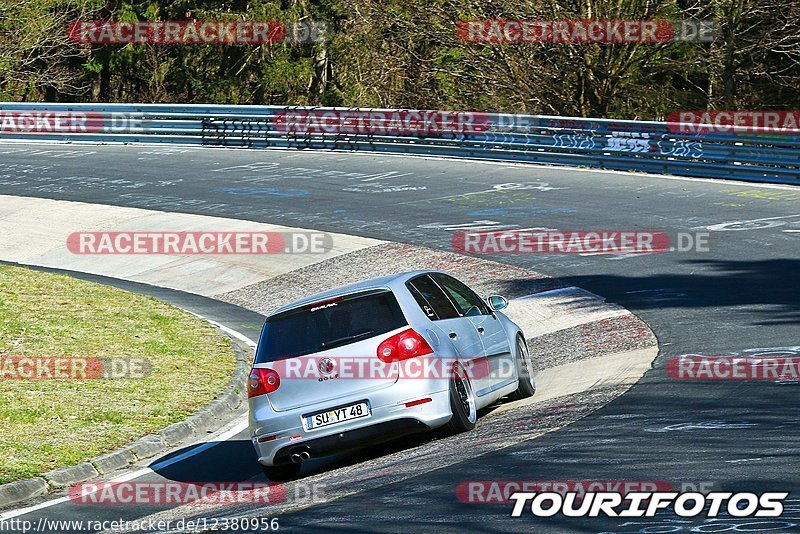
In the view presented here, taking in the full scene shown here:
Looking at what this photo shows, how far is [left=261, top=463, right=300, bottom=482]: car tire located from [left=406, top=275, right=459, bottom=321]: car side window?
A: 1.69 meters

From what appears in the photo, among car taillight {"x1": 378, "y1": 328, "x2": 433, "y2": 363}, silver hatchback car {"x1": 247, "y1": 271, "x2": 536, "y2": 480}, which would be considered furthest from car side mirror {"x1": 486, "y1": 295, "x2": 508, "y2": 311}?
car taillight {"x1": 378, "y1": 328, "x2": 433, "y2": 363}

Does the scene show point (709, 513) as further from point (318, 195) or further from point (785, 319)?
point (318, 195)

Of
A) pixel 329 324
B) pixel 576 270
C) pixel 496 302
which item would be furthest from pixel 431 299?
pixel 576 270

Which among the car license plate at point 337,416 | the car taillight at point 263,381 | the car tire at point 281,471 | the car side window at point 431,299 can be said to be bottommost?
the car tire at point 281,471

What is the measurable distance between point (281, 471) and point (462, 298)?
8.56ft


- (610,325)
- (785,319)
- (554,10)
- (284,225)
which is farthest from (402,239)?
(554,10)

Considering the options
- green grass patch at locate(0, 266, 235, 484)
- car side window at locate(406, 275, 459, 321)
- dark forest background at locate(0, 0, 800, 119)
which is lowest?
green grass patch at locate(0, 266, 235, 484)

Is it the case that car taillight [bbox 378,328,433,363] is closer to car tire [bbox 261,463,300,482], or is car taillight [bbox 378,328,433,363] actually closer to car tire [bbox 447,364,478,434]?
car tire [bbox 447,364,478,434]

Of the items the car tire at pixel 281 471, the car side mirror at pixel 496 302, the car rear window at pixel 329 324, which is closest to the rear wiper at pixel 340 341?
the car rear window at pixel 329 324

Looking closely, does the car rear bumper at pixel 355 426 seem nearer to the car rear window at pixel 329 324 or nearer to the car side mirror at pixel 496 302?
the car rear window at pixel 329 324

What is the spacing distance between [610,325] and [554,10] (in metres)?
21.8

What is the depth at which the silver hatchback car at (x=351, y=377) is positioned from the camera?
32.7 feet

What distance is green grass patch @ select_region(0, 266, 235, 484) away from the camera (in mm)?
11906

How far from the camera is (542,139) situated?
30266mm
